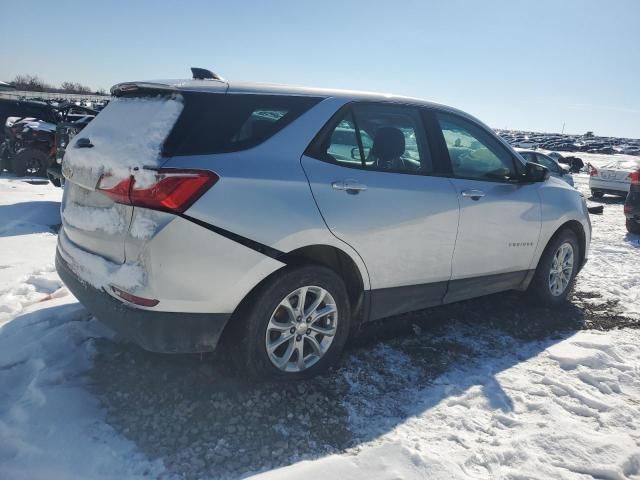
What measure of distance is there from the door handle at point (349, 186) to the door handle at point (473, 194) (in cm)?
99

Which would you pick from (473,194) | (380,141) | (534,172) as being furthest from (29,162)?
(534,172)

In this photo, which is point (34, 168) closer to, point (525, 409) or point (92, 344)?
point (92, 344)

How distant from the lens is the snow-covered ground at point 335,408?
2365 millimetres

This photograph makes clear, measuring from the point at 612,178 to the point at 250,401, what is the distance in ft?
47.7

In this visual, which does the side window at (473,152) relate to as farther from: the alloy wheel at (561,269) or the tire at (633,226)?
the tire at (633,226)

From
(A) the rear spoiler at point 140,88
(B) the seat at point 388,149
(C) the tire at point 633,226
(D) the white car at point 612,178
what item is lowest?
(C) the tire at point 633,226

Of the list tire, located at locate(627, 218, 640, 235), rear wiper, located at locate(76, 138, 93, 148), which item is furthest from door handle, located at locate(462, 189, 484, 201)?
tire, located at locate(627, 218, 640, 235)

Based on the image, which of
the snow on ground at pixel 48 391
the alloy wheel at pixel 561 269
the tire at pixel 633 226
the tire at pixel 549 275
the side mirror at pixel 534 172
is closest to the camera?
the snow on ground at pixel 48 391

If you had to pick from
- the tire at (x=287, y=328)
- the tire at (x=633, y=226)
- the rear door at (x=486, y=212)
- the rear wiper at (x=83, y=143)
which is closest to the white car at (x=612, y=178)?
the tire at (x=633, y=226)

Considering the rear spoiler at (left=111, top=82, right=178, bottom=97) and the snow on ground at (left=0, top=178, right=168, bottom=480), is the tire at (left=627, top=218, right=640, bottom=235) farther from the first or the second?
the snow on ground at (left=0, top=178, right=168, bottom=480)

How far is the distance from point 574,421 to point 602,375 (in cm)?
75

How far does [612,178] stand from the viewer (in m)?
14.1

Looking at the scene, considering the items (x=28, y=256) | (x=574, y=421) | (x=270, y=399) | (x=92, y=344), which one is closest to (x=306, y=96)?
(x=270, y=399)

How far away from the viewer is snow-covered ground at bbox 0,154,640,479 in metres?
2.37
